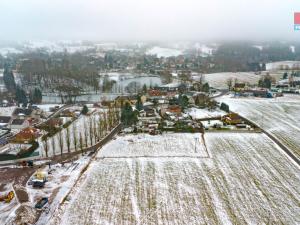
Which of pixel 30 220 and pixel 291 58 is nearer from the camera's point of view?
pixel 30 220

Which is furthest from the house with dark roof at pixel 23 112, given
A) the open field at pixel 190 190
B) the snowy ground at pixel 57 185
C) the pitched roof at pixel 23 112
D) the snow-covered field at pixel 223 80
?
the snow-covered field at pixel 223 80

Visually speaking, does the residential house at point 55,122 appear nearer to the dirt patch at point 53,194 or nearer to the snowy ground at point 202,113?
the dirt patch at point 53,194

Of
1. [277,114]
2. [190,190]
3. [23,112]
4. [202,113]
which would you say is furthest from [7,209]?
[277,114]

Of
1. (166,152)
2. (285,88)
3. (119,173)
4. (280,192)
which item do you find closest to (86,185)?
(119,173)

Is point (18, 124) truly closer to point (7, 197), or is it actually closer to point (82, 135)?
point (82, 135)

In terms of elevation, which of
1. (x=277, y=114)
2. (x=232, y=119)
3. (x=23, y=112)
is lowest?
(x=277, y=114)

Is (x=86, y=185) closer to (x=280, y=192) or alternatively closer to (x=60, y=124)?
(x=280, y=192)
